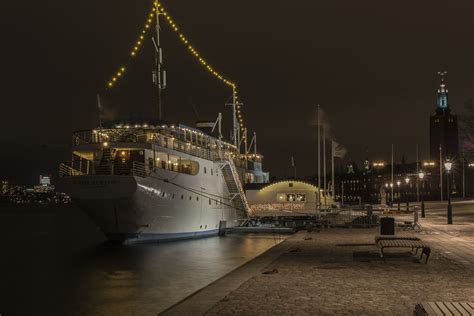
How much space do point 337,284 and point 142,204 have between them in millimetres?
23109

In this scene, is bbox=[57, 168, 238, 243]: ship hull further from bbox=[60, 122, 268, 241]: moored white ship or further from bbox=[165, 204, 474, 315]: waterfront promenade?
bbox=[165, 204, 474, 315]: waterfront promenade

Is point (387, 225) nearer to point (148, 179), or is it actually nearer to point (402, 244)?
point (402, 244)

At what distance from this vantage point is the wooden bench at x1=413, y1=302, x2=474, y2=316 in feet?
23.0

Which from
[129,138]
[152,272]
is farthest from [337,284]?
[129,138]

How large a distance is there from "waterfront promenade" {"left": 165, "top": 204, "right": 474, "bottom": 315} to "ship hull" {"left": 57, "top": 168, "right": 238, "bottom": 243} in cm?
1566

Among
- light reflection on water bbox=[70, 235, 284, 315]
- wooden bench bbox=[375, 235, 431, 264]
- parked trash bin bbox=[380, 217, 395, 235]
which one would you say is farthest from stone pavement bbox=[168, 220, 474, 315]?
light reflection on water bbox=[70, 235, 284, 315]

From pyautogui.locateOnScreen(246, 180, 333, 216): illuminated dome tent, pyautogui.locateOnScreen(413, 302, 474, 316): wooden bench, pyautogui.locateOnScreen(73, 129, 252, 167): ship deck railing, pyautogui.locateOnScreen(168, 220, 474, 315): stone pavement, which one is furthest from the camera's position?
pyautogui.locateOnScreen(246, 180, 333, 216): illuminated dome tent

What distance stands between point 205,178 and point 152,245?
8.09 meters

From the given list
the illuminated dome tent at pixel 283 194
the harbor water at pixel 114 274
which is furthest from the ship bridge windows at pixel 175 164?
the illuminated dome tent at pixel 283 194

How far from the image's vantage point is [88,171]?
39.4 meters

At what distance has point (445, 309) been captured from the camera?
23.7ft

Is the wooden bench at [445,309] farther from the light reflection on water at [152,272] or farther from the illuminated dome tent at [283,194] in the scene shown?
the illuminated dome tent at [283,194]

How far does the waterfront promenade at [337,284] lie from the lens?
10.5 metres

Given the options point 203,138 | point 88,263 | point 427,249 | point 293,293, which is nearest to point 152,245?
point 88,263
